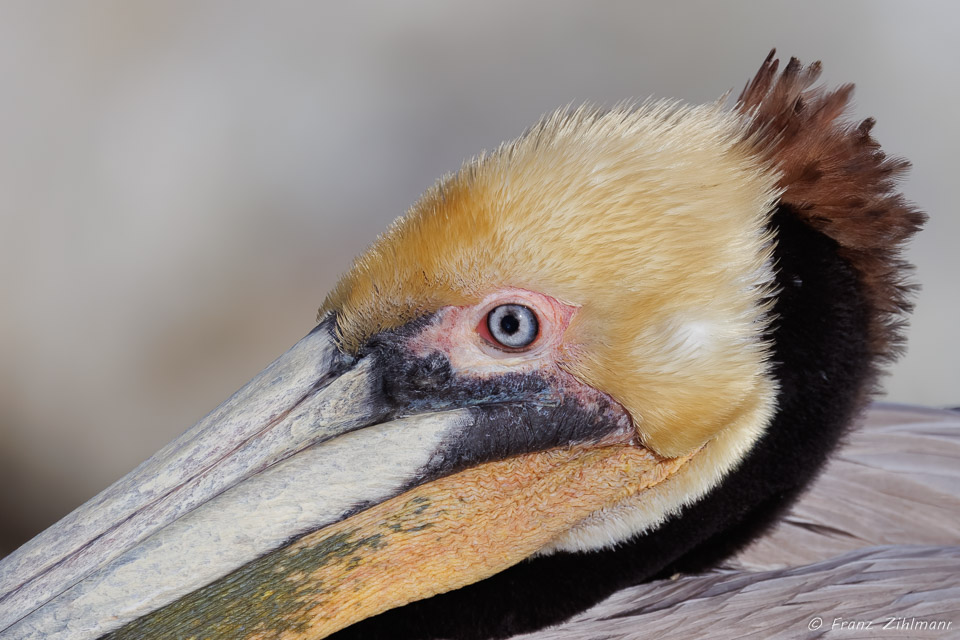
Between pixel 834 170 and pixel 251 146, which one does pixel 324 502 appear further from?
pixel 251 146

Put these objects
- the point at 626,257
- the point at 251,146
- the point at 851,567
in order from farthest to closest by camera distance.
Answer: the point at 251,146, the point at 851,567, the point at 626,257

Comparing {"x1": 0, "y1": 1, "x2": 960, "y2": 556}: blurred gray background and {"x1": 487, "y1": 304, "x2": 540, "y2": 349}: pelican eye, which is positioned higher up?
{"x1": 0, "y1": 1, "x2": 960, "y2": 556}: blurred gray background

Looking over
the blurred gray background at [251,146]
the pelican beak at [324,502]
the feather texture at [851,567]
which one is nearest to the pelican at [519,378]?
the pelican beak at [324,502]

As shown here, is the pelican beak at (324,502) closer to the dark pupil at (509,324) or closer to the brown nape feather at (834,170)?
the dark pupil at (509,324)

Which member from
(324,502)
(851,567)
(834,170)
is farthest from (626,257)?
(851,567)

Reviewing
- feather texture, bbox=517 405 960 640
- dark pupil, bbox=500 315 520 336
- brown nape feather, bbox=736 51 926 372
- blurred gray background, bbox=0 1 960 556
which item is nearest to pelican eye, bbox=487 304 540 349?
dark pupil, bbox=500 315 520 336

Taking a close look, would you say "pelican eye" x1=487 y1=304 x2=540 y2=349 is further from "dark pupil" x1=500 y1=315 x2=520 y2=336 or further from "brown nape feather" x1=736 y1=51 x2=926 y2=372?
"brown nape feather" x1=736 y1=51 x2=926 y2=372
